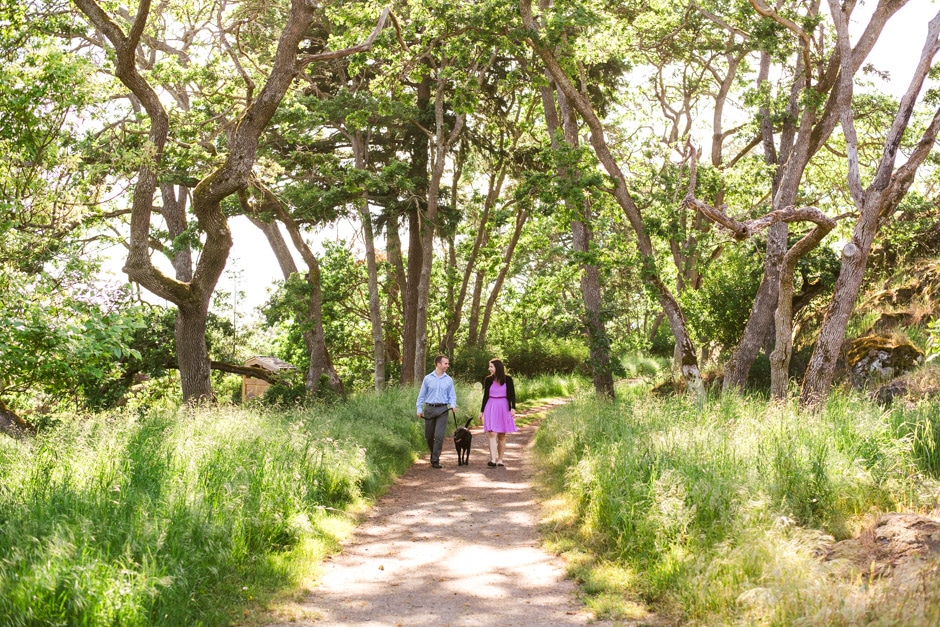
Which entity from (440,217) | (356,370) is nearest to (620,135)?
(440,217)

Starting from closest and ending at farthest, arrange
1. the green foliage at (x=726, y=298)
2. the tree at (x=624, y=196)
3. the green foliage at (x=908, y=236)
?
the tree at (x=624, y=196) < the green foliage at (x=908, y=236) < the green foliage at (x=726, y=298)

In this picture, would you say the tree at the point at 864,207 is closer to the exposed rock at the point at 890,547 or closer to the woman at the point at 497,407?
the woman at the point at 497,407

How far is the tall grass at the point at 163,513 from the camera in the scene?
468cm

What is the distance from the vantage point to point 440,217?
22422mm

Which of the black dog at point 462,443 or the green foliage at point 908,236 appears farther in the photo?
the green foliage at point 908,236

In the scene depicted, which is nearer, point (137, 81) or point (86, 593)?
point (86, 593)

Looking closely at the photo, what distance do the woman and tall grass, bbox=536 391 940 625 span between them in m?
3.75

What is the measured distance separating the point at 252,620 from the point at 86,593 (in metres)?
1.33

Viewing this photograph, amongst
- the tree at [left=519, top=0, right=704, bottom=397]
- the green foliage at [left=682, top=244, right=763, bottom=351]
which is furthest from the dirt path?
the green foliage at [left=682, top=244, right=763, bottom=351]

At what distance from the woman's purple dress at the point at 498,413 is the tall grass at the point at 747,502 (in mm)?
3731

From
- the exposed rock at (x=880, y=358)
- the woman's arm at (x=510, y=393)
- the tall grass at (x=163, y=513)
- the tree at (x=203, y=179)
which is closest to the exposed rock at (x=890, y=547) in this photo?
the tall grass at (x=163, y=513)

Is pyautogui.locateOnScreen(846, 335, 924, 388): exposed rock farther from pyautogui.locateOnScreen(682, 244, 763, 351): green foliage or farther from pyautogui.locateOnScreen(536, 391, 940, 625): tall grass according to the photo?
pyautogui.locateOnScreen(536, 391, 940, 625): tall grass

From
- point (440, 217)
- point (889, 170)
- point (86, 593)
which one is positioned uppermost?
point (440, 217)

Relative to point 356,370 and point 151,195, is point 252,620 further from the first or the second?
point 356,370
